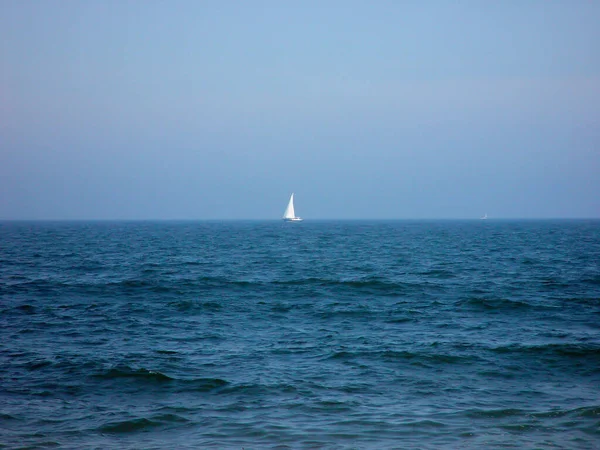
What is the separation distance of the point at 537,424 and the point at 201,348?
32.2 feet

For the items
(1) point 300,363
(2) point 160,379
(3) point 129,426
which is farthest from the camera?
(1) point 300,363

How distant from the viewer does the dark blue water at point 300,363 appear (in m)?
11.8

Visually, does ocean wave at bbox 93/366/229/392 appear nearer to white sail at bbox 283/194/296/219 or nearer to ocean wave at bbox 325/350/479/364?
ocean wave at bbox 325/350/479/364

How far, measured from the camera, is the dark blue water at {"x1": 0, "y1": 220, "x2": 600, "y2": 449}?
463 inches

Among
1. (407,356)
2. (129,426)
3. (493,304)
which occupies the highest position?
(493,304)

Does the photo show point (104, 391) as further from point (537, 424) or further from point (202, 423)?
point (537, 424)

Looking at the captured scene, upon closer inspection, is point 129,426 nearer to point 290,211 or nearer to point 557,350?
point 557,350

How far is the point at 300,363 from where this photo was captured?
54.8 ft

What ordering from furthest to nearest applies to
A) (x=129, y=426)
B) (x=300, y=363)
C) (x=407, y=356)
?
(x=407, y=356)
(x=300, y=363)
(x=129, y=426)

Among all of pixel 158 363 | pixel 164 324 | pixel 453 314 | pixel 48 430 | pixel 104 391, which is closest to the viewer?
pixel 48 430

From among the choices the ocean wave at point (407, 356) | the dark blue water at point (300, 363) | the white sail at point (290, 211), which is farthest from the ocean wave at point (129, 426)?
the white sail at point (290, 211)

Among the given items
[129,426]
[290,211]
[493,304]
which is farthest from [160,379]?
[290,211]

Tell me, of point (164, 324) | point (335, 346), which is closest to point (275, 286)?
point (164, 324)

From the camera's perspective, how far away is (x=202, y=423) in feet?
40.1
